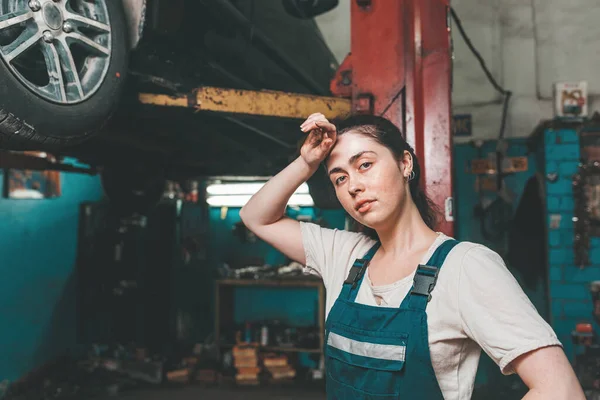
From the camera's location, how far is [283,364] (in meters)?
5.33

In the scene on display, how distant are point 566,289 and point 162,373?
14.3ft

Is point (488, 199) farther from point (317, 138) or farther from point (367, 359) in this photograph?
point (367, 359)

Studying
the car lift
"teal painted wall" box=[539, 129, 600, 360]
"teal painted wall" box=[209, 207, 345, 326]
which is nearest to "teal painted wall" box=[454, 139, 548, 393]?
"teal painted wall" box=[539, 129, 600, 360]

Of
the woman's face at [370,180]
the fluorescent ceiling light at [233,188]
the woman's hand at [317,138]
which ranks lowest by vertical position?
the woman's face at [370,180]

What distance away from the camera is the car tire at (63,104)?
1.52m

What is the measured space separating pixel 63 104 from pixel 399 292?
1.37 meters

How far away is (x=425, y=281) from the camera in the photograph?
1153 millimetres

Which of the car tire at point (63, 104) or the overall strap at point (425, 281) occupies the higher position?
the car tire at point (63, 104)

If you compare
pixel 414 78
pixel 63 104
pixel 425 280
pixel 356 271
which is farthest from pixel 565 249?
pixel 63 104

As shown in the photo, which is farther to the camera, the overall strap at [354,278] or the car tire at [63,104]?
the car tire at [63,104]

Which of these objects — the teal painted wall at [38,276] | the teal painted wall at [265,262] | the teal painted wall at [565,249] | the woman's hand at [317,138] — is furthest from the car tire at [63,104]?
the teal painted wall at [265,262]

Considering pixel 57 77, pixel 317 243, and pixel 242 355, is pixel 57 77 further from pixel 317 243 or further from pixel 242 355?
pixel 242 355

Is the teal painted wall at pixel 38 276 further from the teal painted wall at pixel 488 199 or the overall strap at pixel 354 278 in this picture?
the teal painted wall at pixel 488 199

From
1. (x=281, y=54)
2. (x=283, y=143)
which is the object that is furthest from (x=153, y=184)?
(x=281, y=54)
